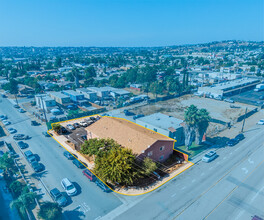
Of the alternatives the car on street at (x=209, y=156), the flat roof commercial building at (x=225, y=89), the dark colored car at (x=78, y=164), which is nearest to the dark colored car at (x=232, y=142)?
the car on street at (x=209, y=156)

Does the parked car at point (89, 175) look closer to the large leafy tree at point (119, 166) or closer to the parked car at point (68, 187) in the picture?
the parked car at point (68, 187)

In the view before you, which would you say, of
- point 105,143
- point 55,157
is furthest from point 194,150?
point 55,157

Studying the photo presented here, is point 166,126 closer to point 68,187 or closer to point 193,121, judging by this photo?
point 193,121

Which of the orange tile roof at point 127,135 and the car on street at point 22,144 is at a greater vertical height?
the orange tile roof at point 127,135

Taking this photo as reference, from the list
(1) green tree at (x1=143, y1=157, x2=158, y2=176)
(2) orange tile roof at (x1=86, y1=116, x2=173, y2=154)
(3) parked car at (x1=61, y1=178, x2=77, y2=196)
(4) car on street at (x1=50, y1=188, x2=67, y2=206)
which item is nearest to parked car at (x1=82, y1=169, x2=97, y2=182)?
(3) parked car at (x1=61, y1=178, x2=77, y2=196)

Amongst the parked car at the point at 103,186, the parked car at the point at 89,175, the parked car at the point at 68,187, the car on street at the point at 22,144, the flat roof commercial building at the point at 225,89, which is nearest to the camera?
the parked car at the point at 103,186

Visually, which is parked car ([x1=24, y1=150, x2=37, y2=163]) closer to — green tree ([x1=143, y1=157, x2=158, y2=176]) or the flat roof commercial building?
green tree ([x1=143, y1=157, x2=158, y2=176])
